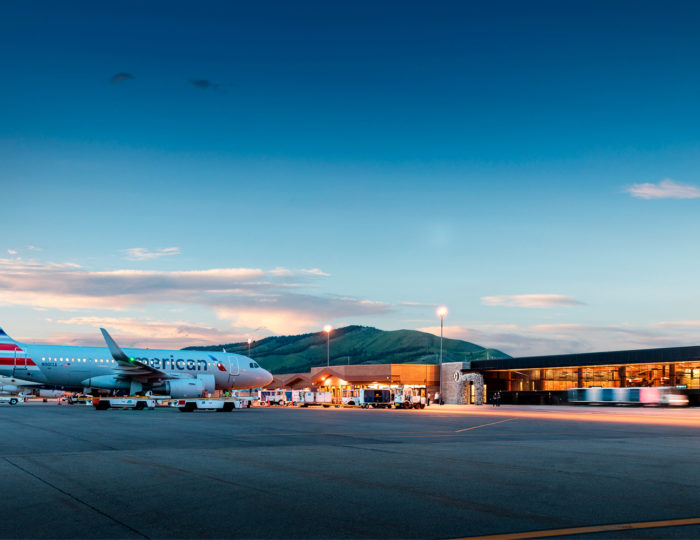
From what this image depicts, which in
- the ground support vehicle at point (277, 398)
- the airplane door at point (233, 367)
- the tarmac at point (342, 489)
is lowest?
the ground support vehicle at point (277, 398)

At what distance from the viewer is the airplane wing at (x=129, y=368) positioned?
60344 mm

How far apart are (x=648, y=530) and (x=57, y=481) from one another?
10.6 m

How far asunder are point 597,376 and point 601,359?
13568 millimetres

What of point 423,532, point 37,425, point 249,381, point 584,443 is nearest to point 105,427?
point 37,425

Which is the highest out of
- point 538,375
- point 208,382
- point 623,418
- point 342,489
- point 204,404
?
point 342,489

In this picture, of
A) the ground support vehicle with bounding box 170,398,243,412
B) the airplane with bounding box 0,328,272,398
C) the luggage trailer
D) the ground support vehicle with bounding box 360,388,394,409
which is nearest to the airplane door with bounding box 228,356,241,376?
the airplane with bounding box 0,328,272,398

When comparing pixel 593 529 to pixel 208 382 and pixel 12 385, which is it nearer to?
pixel 208 382

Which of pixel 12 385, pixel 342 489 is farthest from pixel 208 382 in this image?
pixel 12 385

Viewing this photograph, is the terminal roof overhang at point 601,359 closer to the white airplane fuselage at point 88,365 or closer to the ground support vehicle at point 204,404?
the white airplane fuselage at point 88,365

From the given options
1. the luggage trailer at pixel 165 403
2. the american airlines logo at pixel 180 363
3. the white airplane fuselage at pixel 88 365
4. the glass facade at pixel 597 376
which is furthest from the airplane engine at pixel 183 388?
the glass facade at pixel 597 376

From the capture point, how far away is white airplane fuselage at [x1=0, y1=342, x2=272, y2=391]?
205 ft

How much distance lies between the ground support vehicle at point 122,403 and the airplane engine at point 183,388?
5890mm

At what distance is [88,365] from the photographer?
64.4 metres

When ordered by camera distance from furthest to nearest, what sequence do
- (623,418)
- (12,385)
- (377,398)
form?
(12,385), (377,398), (623,418)
